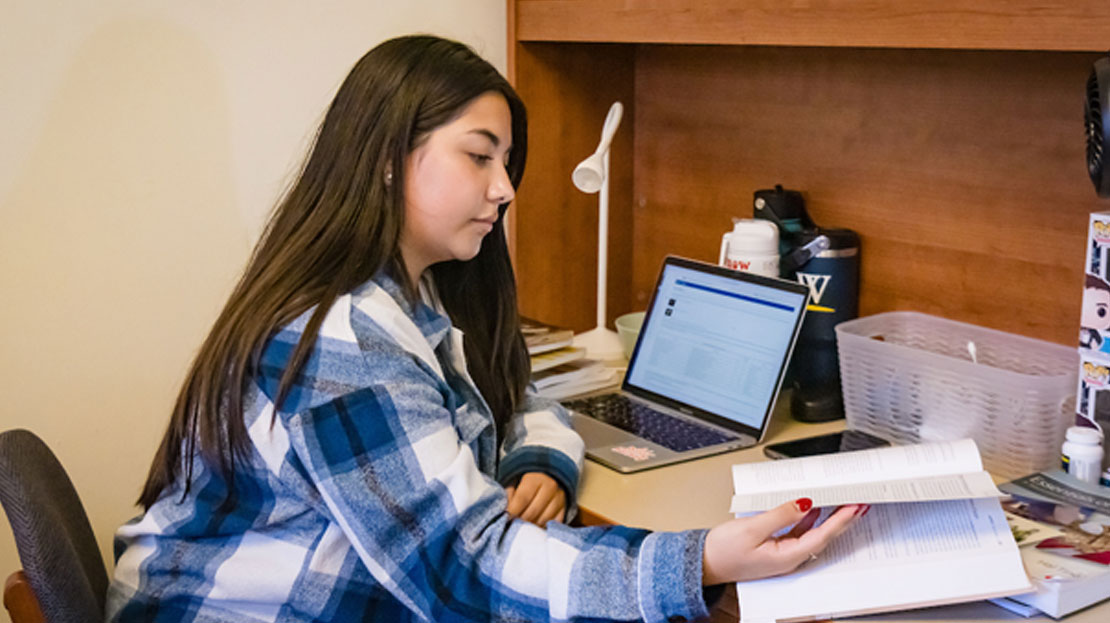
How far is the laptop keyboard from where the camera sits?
60.8 inches

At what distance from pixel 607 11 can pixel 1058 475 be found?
3.08 ft

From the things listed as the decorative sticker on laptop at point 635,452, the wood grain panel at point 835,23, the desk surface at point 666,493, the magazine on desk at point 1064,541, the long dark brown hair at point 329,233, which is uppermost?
the wood grain panel at point 835,23

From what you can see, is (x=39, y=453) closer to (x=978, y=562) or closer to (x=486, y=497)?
(x=486, y=497)

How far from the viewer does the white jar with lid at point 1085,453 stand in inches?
52.3

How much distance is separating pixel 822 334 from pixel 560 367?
0.39 meters

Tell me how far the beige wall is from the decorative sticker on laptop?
29.1 inches

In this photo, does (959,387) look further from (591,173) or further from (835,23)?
(591,173)

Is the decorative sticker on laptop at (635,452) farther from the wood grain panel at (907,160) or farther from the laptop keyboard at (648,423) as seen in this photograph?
the wood grain panel at (907,160)

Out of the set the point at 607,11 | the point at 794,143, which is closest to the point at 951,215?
the point at 794,143

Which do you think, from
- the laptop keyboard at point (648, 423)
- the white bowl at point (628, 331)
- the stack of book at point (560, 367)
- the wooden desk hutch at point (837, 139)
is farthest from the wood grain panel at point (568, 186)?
the laptop keyboard at point (648, 423)

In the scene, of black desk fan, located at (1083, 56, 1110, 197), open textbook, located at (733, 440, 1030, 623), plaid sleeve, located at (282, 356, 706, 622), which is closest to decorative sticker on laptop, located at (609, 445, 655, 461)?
open textbook, located at (733, 440, 1030, 623)

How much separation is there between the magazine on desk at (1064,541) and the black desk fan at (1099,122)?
0.34 meters

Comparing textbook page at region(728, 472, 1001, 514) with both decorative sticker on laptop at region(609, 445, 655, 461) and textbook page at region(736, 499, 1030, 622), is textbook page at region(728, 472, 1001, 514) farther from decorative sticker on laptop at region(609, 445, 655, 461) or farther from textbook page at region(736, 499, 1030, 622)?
decorative sticker on laptop at region(609, 445, 655, 461)

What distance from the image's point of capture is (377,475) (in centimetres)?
110
